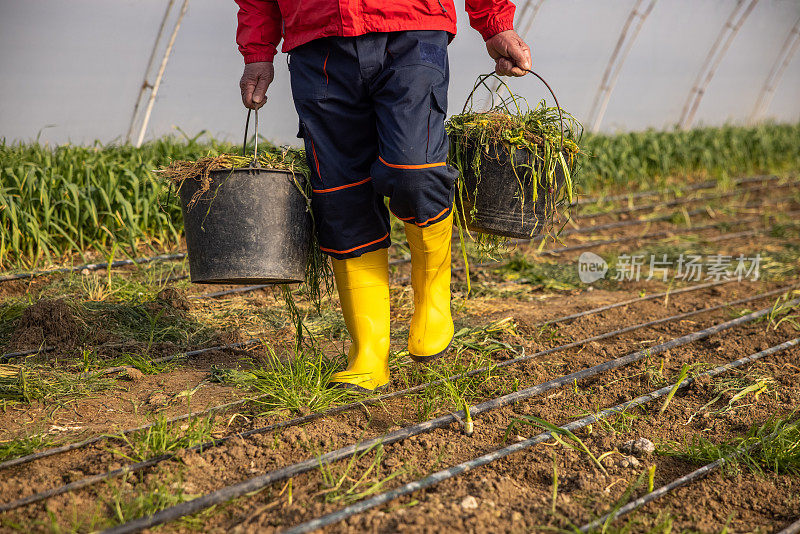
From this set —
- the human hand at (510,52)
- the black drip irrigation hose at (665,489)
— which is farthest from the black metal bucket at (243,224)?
the black drip irrigation hose at (665,489)

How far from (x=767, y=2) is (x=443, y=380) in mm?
7966

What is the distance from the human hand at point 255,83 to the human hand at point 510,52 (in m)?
0.68

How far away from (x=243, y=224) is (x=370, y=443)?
27.3 inches

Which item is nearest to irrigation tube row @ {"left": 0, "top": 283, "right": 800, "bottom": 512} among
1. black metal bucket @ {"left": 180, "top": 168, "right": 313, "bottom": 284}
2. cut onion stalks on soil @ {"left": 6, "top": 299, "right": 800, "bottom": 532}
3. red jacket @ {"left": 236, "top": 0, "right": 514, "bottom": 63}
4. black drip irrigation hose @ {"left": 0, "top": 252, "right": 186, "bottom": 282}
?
cut onion stalks on soil @ {"left": 6, "top": 299, "right": 800, "bottom": 532}

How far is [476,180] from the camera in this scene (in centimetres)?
213

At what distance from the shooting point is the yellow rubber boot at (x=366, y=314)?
1981 mm

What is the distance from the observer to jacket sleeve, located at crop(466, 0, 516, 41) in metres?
1.99

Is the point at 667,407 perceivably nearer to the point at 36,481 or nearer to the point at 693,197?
the point at 36,481

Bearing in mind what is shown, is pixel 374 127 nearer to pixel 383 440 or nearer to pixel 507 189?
pixel 507 189

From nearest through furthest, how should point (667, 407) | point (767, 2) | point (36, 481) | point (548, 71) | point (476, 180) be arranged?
point (36, 481)
point (667, 407)
point (476, 180)
point (548, 71)
point (767, 2)

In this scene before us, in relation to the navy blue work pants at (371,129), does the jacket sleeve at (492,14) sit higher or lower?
higher

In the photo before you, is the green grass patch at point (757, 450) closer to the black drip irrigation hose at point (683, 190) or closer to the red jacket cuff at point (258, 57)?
the red jacket cuff at point (258, 57)

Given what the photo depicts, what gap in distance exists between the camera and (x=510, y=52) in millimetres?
1987

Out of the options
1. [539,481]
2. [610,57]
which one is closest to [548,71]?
[610,57]
